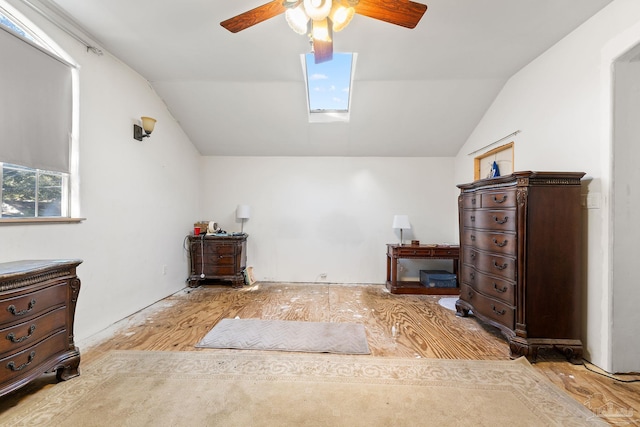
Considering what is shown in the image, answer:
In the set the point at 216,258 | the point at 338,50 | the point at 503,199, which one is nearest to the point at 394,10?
the point at 338,50

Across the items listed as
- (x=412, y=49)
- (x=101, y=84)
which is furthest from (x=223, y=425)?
(x=412, y=49)

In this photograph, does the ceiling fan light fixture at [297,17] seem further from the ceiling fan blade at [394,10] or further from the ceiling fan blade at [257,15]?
the ceiling fan blade at [394,10]

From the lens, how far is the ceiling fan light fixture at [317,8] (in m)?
1.52

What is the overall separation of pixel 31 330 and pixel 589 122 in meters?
4.03

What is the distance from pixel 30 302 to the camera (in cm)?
152

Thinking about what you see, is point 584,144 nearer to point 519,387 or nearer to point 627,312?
point 627,312

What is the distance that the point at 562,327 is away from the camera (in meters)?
2.04

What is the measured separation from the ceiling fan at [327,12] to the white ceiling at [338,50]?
566 millimetres

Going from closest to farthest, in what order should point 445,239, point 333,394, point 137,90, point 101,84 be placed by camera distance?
point 333,394, point 101,84, point 137,90, point 445,239

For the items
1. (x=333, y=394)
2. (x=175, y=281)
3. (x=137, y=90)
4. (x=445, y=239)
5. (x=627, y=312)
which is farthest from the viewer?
(x=445, y=239)

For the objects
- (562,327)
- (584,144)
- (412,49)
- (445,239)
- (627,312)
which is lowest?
A: (562,327)

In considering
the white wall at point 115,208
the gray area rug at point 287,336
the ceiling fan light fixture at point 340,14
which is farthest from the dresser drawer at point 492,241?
the white wall at point 115,208

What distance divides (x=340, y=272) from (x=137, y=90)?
3.67 m

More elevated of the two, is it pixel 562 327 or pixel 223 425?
pixel 562 327
